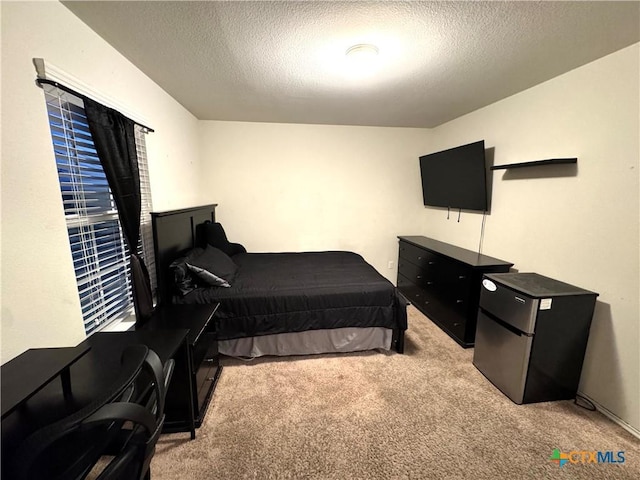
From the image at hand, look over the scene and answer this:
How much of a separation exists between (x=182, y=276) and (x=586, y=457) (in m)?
2.87

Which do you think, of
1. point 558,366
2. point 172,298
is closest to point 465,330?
point 558,366

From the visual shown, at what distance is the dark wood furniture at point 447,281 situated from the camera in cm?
251

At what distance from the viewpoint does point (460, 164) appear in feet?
9.90

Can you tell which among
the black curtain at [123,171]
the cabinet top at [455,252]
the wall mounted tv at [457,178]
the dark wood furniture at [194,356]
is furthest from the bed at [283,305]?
the wall mounted tv at [457,178]

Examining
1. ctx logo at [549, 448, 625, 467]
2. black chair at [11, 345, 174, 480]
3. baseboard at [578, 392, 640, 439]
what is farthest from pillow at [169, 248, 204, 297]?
baseboard at [578, 392, 640, 439]

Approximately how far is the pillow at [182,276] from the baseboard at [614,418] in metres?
3.11

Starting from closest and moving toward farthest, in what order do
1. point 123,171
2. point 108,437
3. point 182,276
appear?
point 108,437
point 123,171
point 182,276

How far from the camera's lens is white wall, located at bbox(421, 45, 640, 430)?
168cm

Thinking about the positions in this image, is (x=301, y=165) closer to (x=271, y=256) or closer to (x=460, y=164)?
(x=271, y=256)

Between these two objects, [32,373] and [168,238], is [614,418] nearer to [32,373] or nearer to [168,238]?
[32,373]

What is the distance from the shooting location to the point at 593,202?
1877mm

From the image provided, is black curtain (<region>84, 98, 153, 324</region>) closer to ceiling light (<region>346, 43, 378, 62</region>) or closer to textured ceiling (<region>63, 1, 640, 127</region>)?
textured ceiling (<region>63, 1, 640, 127</region>)

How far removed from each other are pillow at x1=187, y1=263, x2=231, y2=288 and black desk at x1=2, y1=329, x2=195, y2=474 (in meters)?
0.78

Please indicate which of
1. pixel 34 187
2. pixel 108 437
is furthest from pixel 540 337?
pixel 34 187
